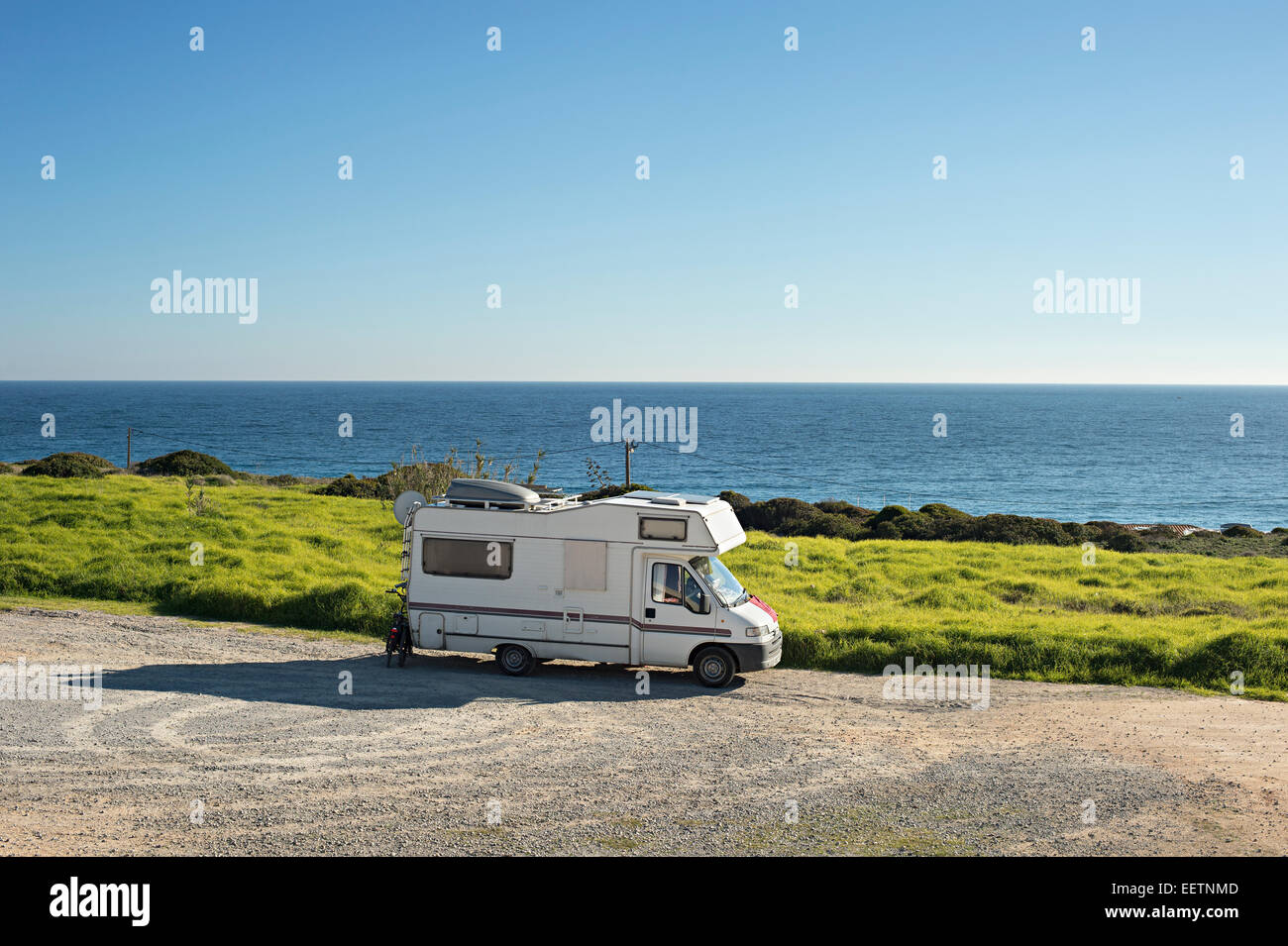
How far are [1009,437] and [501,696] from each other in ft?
419

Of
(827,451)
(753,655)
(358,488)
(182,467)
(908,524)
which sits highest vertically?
(827,451)

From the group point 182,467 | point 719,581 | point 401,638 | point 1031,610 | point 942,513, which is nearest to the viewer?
point 719,581

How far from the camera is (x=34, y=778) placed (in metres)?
11.1

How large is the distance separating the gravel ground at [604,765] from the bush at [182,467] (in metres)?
37.5

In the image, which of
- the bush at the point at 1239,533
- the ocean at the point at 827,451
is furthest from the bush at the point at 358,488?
the bush at the point at 1239,533

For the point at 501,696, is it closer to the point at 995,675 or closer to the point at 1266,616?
the point at 995,675

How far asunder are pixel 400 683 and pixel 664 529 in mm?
5264

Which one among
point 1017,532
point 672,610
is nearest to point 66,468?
point 672,610

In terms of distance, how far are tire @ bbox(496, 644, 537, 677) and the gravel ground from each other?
0.87 feet

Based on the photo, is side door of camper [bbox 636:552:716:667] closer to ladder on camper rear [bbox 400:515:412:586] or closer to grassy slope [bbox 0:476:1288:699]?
grassy slope [bbox 0:476:1288:699]

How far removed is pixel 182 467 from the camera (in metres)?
52.5

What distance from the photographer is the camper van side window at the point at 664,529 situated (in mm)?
15898

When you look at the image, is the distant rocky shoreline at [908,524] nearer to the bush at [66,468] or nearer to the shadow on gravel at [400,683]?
the bush at [66,468]

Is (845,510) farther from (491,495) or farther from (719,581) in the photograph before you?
(491,495)
